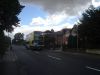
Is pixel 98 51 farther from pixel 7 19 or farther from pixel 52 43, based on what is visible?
pixel 52 43

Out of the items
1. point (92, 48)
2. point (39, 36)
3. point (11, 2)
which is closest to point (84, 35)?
point (92, 48)

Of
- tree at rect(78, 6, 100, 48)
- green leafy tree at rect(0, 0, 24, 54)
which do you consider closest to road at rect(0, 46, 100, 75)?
green leafy tree at rect(0, 0, 24, 54)

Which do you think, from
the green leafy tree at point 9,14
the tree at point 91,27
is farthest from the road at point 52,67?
the tree at point 91,27

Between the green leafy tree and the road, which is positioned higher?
the green leafy tree

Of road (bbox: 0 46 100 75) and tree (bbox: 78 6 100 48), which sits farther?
tree (bbox: 78 6 100 48)

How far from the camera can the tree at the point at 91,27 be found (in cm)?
4988

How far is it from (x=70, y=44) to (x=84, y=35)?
1827 centimetres

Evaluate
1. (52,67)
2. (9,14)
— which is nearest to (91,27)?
(9,14)

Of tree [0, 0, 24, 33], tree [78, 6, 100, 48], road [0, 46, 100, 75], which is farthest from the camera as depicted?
tree [78, 6, 100, 48]

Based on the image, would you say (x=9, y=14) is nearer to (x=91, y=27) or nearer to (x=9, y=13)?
(x=9, y=13)

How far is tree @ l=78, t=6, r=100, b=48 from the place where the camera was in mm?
49875

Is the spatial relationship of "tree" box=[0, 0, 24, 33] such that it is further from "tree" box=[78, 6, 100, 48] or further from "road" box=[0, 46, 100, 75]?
"tree" box=[78, 6, 100, 48]

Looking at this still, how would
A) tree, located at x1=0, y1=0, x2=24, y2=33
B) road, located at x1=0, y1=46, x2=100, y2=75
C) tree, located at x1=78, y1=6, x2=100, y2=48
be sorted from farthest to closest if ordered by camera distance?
1. tree, located at x1=78, y1=6, x2=100, y2=48
2. tree, located at x1=0, y1=0, x2=24, y2=33
3. road, located at x1=0, y1=46, x2=100, y2=75

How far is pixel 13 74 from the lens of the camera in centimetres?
1672
